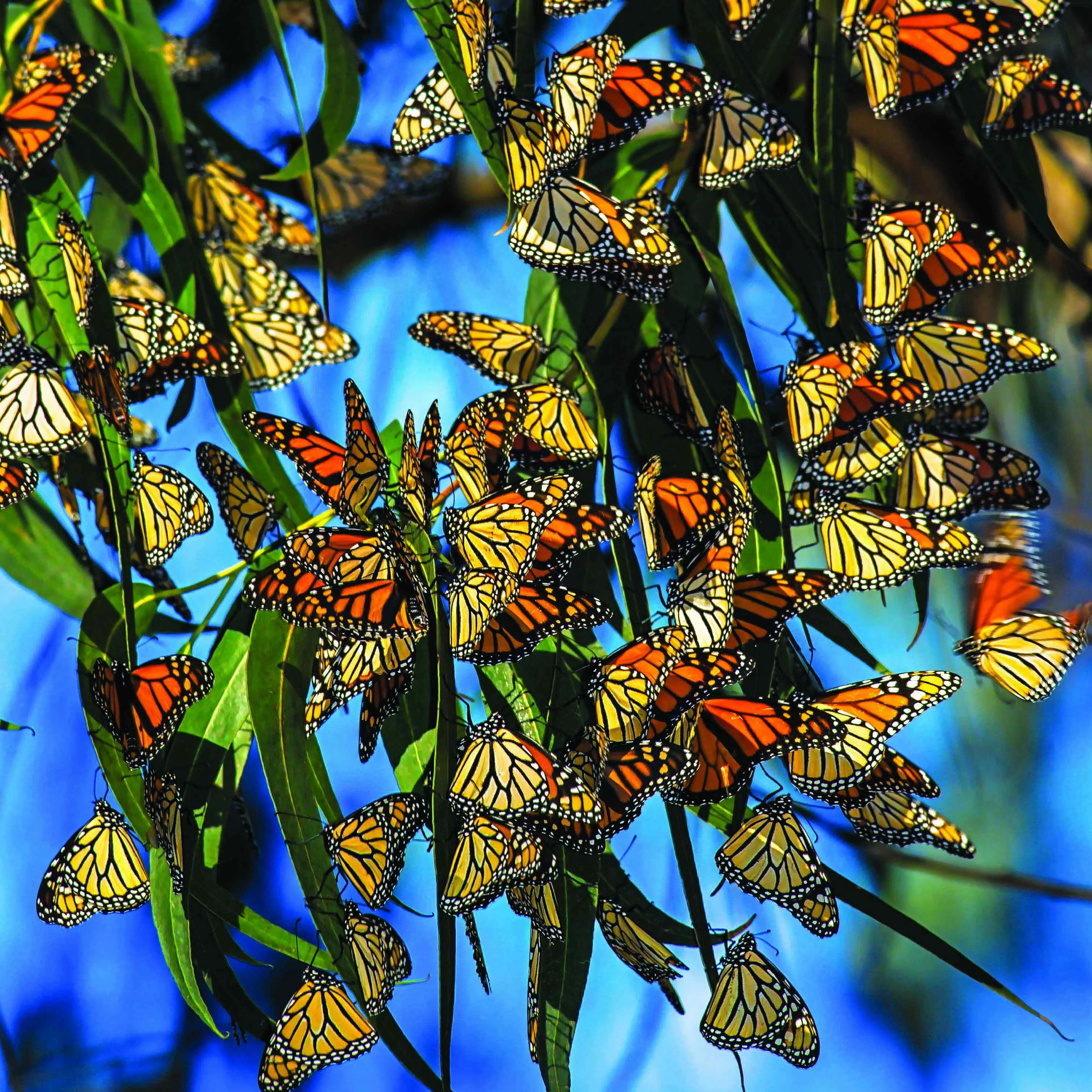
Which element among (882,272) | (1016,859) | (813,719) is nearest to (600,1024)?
(1016,859)

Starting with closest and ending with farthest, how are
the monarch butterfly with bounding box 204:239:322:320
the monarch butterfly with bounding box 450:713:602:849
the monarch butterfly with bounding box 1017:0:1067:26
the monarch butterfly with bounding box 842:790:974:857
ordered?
1. the monarch butterfly with bounding box 450:713:602:849
2. the monarch butterfly with bounding box 842:790:974:857
3. the monarch butterfly with bounding box 1017:0:1067:26
4. the monarch butterfly with bounding box 204:239:322:320

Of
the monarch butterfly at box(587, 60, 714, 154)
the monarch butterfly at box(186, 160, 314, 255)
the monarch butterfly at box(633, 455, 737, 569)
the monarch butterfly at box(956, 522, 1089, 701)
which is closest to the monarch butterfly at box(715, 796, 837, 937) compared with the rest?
the monarch butterfly at box(633, 455, 737, 569)

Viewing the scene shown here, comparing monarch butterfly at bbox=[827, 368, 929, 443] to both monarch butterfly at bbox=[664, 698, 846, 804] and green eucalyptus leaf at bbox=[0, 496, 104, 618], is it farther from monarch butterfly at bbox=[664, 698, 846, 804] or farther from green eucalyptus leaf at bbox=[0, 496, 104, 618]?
green eucalyptus leaf at bbox=[0, 496, 104, 618]

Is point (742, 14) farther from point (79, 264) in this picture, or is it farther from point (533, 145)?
point (79, 264)

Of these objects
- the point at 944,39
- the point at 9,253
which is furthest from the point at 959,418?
the point at 9,253

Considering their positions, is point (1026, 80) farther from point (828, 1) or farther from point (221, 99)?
point (221, 99)

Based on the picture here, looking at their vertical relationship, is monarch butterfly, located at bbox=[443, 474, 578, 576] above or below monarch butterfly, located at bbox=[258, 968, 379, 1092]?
above

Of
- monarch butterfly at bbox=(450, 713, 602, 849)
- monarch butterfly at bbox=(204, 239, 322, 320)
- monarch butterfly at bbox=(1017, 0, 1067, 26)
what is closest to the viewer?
monarch butterfly at bbox=(450, 713, 602, 849)
